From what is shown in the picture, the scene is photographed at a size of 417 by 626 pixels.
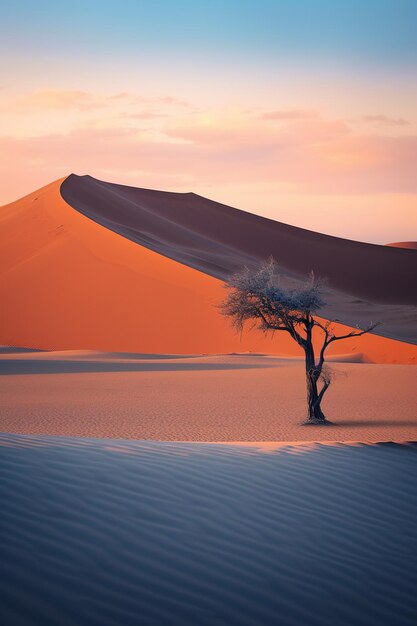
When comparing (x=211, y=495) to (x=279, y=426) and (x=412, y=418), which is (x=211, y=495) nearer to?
(x=279, y=426)

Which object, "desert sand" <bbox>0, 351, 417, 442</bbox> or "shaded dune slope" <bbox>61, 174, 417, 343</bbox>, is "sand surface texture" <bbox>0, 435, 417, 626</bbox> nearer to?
"desert sand" <bbox>0, 351, 417, 442</bbox>

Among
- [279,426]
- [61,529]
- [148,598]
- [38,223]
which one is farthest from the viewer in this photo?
[38,223]

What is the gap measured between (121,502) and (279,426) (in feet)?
24.0

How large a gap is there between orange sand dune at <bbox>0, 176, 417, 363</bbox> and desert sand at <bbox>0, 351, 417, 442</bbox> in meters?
5.00

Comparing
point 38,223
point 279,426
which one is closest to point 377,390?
point 279,426

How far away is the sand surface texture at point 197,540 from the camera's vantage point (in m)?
4.06

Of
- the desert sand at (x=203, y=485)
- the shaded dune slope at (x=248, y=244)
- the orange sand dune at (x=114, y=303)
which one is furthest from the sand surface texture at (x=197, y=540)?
the shaded dune slope at (x=248, y=244)

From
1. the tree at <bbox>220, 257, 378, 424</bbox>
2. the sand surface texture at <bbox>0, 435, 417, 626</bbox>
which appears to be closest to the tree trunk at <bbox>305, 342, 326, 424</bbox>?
the tree at <bbox>220, 257, 378, 424</bbox>

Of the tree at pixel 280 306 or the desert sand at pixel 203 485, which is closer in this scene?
the desert sand at pixel 203 485

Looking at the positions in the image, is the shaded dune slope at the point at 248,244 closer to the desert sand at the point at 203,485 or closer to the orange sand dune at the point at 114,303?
the orange sand dune at the point at 114,303

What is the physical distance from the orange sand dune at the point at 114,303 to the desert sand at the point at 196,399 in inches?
197

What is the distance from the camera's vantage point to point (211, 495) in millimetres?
5898

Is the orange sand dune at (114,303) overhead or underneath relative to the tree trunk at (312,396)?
overhead

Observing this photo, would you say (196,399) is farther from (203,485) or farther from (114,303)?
(114,303)
